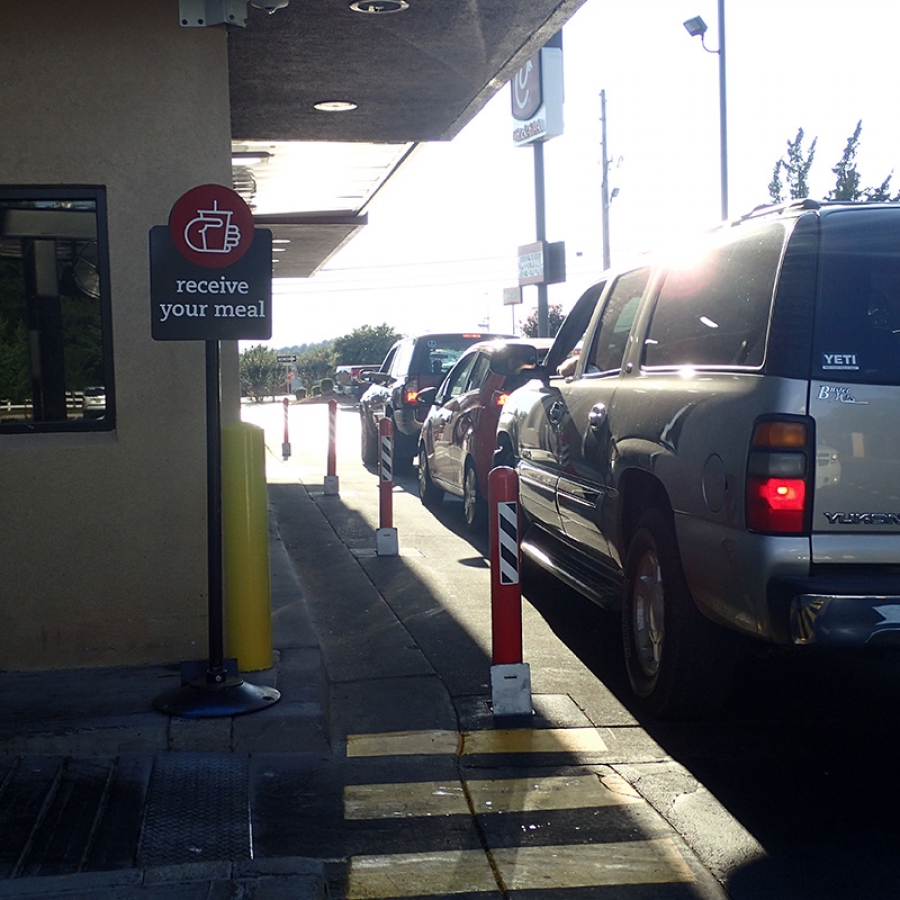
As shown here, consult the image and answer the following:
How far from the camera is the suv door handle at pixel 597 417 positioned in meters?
6.50

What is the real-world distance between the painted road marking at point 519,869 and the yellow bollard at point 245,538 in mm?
1995

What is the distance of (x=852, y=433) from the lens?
14.7ft

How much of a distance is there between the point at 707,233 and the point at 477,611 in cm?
325

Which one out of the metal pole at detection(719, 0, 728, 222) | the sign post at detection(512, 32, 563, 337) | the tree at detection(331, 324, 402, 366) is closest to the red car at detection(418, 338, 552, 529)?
the metal pole at detection(719, 0, 728, 222)

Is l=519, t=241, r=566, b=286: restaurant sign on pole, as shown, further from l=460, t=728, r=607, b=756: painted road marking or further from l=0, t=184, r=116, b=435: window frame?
l=460, t=728, r=607, b=756: painted road marking

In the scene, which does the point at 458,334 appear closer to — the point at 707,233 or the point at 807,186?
the point at 707,233

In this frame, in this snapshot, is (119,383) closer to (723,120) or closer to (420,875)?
(420,875)

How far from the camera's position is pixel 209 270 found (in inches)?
216

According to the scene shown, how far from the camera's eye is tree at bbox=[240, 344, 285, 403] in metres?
54.9

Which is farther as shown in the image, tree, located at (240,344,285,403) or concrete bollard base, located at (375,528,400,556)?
tree, located at (240,344,285,403)

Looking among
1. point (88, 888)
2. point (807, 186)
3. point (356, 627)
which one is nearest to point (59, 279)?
point (356, 627)

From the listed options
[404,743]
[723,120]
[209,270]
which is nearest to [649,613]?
[404,743]

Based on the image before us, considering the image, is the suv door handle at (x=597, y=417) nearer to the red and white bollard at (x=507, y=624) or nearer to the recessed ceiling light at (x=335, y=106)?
the red and white bollard at (x=507, y=624)

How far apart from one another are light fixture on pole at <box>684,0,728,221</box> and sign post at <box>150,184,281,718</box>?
55.3 feet
